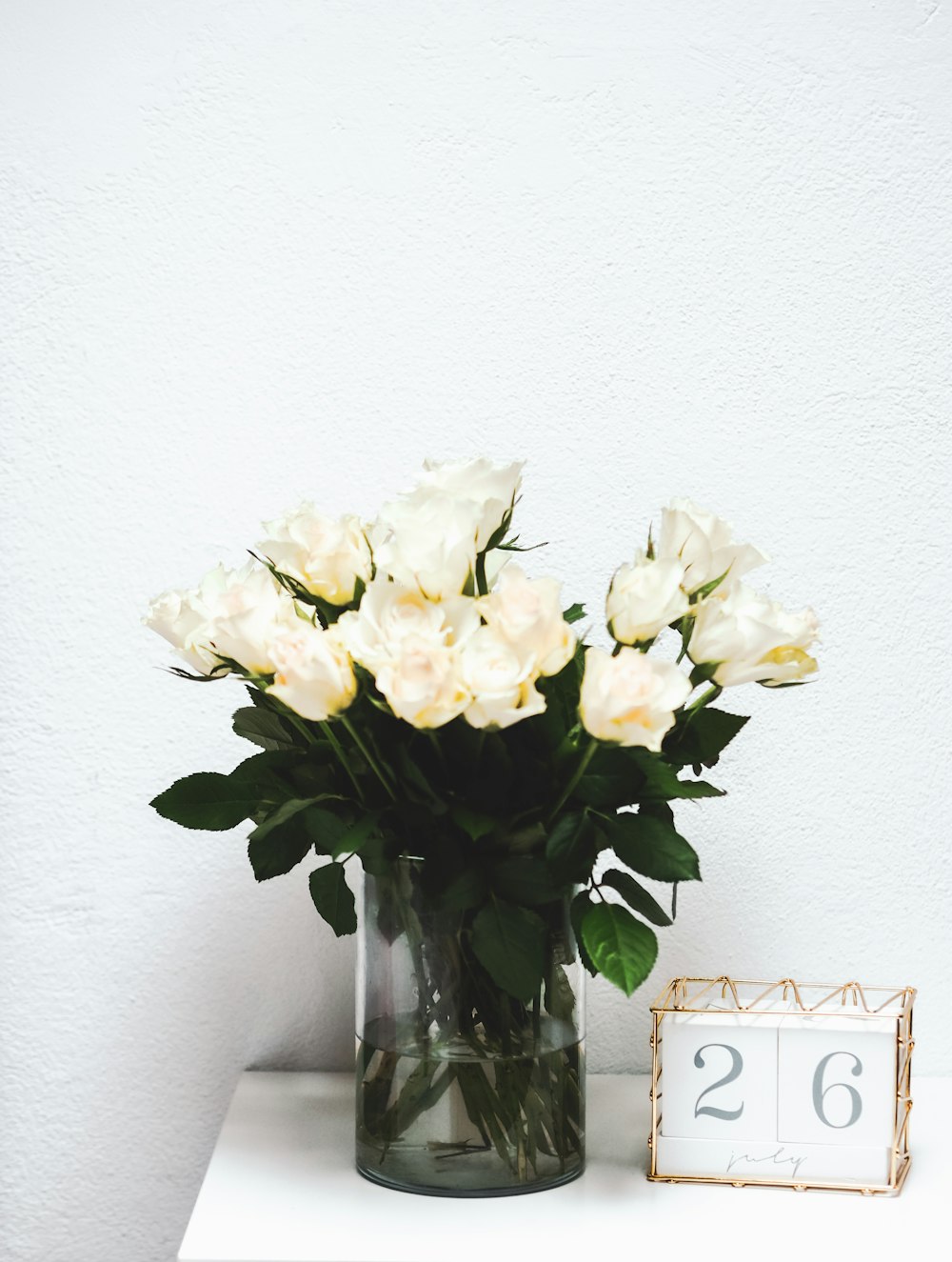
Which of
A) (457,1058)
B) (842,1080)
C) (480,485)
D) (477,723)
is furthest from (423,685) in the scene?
(842,1080)

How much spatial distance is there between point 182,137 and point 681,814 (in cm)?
71

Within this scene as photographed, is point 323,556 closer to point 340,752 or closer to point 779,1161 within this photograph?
point 340,752

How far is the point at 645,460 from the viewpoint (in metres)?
1.03

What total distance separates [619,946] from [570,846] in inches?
2.5

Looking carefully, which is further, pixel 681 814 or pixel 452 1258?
pixel 681 814

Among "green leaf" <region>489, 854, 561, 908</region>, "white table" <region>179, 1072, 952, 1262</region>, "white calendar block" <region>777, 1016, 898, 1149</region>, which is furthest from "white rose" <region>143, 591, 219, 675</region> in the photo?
"white calendar block" <region>777, 1016, 898, 1149</region>

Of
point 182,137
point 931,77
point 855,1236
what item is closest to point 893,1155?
point 855,1236

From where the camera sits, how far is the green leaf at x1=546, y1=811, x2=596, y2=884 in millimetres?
708

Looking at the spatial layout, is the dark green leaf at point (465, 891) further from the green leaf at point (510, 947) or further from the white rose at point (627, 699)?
the white rose at point (627, 699)

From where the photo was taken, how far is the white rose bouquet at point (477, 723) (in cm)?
66

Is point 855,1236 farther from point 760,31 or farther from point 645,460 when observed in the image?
point 760,31

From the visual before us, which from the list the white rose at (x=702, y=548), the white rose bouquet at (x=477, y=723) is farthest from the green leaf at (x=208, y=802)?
the white rose at (x=702, y=548)

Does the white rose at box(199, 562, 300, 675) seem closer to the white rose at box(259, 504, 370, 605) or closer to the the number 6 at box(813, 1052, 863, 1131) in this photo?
the white rose at box(259, 504, 370, 605)

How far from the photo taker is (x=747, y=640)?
2.34 ft
